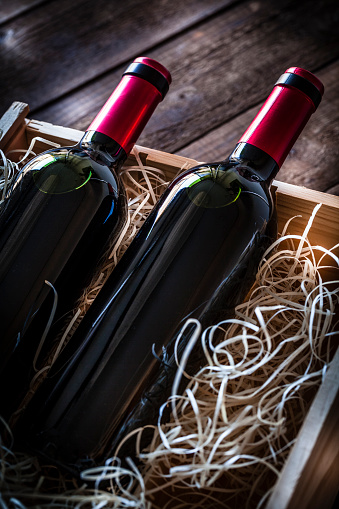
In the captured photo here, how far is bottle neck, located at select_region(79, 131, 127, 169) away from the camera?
57 centimetres

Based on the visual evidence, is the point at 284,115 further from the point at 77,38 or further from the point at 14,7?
the point at 14,7

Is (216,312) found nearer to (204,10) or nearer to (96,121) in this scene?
(96,121)

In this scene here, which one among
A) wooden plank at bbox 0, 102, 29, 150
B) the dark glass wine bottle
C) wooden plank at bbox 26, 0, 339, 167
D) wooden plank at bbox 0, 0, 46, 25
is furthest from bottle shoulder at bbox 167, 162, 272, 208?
wooden plank at bbox 0, 0, 46, 25

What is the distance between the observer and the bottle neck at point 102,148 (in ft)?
1.87

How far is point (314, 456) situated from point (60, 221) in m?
0.33

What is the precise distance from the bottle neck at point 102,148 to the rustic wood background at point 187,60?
361mm

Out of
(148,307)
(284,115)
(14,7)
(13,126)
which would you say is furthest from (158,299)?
(14,7)

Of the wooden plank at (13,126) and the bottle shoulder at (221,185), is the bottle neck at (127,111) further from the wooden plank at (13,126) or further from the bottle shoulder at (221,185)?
the wooden plank at (13,126)

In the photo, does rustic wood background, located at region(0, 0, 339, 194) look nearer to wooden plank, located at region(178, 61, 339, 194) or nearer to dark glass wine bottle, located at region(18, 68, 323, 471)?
wooden plank, located at region(178, 61, 339, 194)

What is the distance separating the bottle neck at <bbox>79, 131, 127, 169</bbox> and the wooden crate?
131 mm

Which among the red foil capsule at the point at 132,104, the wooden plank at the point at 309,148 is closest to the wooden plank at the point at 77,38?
the wooden plank at the point at 309,148

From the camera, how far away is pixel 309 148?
0.92 metres

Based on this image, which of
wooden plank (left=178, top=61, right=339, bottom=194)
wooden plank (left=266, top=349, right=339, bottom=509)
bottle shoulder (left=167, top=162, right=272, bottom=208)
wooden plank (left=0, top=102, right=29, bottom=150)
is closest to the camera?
wooden plank (left=266, top=349, right=339, bottom=509)

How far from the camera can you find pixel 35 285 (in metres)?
0.52
